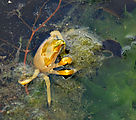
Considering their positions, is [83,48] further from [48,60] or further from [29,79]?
[29,79]

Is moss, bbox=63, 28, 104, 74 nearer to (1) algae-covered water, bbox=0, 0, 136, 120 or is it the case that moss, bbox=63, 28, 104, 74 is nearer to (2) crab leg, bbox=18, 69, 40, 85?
(1) algae-covered water, bbox=0, 0, 136, 120

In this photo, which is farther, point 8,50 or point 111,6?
point 111,6

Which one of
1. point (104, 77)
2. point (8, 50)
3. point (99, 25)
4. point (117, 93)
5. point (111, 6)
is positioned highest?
point (111, 6)

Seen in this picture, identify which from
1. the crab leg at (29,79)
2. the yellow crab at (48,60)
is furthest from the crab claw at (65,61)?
the crab leg at (29,79)

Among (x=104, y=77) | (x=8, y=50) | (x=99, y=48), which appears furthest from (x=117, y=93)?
(x=8, y=50)

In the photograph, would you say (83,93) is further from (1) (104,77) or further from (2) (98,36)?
(2) (98,36)

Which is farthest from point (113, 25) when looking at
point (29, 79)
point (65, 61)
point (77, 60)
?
point (29, 79)
